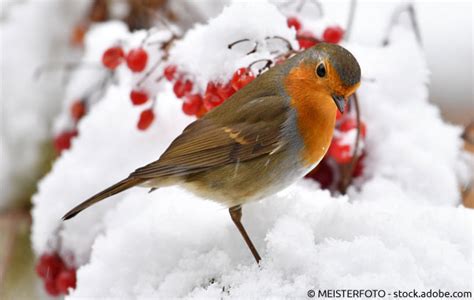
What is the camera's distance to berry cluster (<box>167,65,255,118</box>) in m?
2.01

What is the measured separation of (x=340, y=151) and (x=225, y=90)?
17.5 inches

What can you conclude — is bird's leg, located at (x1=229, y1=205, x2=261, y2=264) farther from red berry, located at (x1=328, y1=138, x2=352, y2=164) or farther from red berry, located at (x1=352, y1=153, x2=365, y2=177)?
red berry, located at (x1=352, y1=153, x2=365, y2=177)

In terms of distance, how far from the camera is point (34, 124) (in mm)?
3170

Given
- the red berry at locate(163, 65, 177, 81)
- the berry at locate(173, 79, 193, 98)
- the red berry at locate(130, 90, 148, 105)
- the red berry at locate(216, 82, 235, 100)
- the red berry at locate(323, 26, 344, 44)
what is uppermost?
the red berry at locate(163, 65, 177, 81)

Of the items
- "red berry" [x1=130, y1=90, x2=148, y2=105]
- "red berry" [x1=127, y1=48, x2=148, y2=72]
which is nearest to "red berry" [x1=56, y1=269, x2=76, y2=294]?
"red berry" [x1=130, y1=90, x2=148, y2=105]

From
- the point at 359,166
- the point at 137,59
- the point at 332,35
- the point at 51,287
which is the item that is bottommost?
the point at 359,166

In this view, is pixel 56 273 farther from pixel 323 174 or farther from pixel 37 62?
pixel 37 62

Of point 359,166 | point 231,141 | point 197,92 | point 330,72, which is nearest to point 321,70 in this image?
point 330,72

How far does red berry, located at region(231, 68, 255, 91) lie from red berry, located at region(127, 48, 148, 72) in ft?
1.31

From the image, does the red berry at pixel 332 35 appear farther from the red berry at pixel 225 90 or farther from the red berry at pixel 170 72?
Result: the red berry at pixel 170 72

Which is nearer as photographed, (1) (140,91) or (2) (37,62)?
(1) (140,91)

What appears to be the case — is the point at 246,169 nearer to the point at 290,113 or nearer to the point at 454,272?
the point at 290,113

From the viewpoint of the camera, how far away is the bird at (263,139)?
1.81 m

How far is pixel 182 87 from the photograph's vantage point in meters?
2.07
